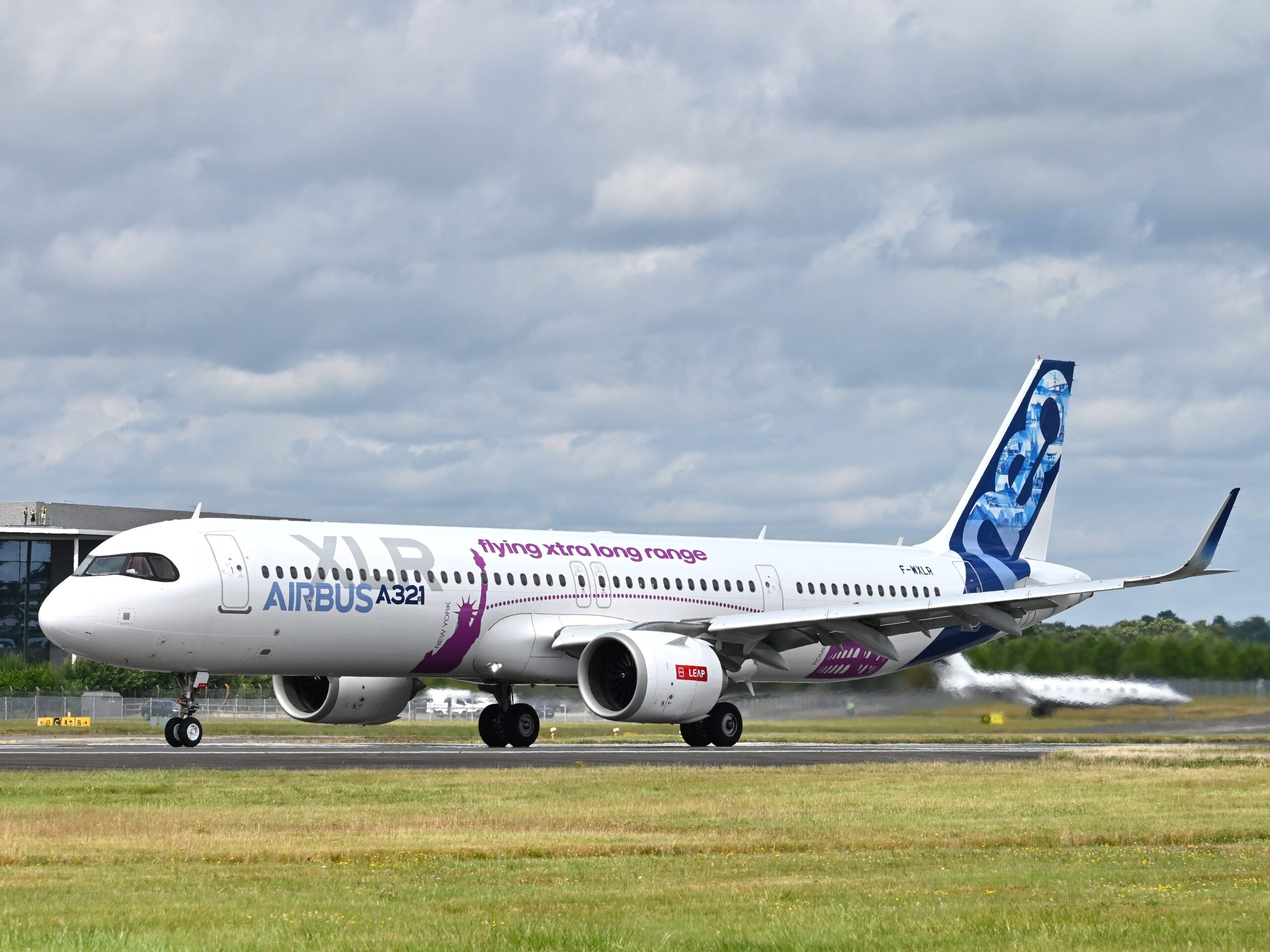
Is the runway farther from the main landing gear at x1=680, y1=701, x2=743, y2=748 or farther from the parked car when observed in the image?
the parked car

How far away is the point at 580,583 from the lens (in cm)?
3944

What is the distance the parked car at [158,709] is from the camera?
7006cm

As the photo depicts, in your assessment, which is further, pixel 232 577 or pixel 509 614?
pixel 509 614

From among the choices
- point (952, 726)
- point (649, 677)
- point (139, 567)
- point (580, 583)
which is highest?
point (139, 567)

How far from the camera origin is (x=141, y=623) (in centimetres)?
3359

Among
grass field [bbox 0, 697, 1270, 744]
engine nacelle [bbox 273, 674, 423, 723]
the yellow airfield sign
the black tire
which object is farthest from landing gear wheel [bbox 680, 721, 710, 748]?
the yellow airfield sign

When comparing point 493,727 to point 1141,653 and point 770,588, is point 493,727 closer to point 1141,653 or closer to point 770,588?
point 770,588

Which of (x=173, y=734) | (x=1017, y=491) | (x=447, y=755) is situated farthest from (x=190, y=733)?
(x=1017, y=491)

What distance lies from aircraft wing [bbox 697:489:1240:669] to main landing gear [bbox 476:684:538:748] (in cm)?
437

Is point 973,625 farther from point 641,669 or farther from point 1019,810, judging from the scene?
point 1019,810

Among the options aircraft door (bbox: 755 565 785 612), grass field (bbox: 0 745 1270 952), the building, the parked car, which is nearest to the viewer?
grass field (bbox: 0 745 1270 952)

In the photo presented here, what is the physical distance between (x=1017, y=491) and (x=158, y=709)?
36703 mm

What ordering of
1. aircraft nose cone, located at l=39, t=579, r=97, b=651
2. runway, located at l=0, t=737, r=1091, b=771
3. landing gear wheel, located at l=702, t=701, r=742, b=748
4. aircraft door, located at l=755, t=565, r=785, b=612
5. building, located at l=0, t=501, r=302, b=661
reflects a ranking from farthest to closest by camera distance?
building, located at l=0, t=501, r=302, b=661 → aircraft door, located at l=755, t=565, r=785, b=612 → landing gear wheel, located at l=702, t=701, r=742, b=748 → aircraft nose cone, located at l=39, t=579, r=97, b=651 → runway, located at l=0, t=737, r=1091, b=771

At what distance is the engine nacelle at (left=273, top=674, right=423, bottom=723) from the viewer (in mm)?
40000
